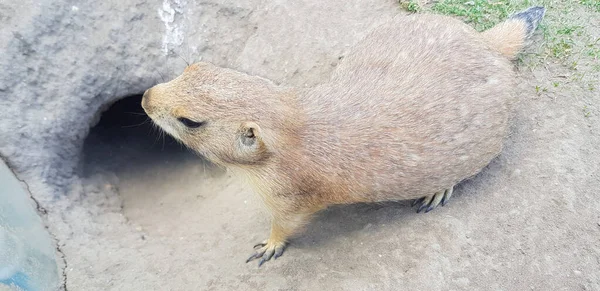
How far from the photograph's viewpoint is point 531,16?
4082 mm

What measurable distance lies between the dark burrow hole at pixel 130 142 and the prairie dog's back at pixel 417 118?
279 cm

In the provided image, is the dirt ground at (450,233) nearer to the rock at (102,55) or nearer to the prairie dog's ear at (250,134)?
the rock at (102,55)

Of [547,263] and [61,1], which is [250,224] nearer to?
[547,263]

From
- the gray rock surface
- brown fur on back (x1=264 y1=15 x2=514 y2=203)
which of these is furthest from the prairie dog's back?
the gray rock surface

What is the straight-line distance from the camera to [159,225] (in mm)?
4504

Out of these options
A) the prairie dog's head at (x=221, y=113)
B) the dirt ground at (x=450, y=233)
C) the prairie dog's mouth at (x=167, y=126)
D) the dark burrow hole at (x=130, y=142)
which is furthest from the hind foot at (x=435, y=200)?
the dark burrow hole at (x=130, y=142)

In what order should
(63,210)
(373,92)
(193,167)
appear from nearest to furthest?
(373,92) < (63,210) < (193,167)

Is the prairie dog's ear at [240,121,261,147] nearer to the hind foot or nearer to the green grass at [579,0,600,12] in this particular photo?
the hind foot

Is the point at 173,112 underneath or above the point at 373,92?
underneath

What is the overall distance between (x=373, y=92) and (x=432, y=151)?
1.94 feet

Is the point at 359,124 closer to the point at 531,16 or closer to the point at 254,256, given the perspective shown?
the point at 254,256

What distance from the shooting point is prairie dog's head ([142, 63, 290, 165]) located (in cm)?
303

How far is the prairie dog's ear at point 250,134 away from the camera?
9.84ft

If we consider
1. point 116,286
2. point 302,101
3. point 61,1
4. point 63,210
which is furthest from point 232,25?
point 116,286
